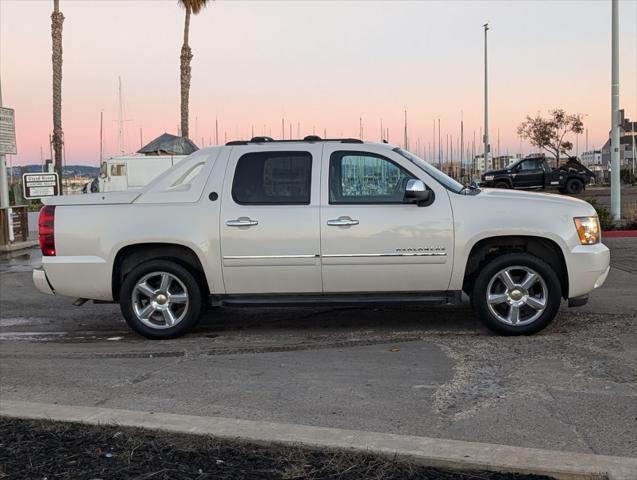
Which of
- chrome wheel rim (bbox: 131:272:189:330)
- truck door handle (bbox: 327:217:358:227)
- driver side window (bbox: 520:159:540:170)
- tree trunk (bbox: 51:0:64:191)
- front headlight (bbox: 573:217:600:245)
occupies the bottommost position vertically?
chrome wheel rim (bbox: 131:272:189:330)

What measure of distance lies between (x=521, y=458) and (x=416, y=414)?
3.56 feet

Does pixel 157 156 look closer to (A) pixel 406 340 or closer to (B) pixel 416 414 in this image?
(A) pixel 406 340

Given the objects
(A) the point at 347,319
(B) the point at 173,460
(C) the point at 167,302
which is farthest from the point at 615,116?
(B) the point at 173,460

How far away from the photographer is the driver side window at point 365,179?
6578 millimetres

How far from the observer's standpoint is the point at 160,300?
22.2 ft

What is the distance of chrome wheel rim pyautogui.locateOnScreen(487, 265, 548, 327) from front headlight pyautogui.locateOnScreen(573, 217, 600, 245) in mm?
564

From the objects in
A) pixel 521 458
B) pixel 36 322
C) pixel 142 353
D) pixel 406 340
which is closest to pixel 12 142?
pixel 36 322

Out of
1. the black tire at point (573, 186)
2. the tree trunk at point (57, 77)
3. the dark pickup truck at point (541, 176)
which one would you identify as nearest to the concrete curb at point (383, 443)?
the tree trunk at point (57, 77)

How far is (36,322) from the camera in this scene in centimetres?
798

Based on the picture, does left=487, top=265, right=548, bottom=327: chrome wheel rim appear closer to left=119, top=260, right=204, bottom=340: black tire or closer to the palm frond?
left=119, top=260, right=204, bottom=340: black tire

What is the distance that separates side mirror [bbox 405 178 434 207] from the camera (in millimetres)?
6312

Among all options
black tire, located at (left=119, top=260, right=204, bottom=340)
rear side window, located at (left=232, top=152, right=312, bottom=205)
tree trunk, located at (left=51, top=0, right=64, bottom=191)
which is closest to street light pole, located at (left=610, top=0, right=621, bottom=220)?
rear side window, located at (left=232, top=152, right=312, bottom=205)

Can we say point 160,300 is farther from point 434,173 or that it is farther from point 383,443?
point 383,443

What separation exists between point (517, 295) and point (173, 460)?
3.98 metres
